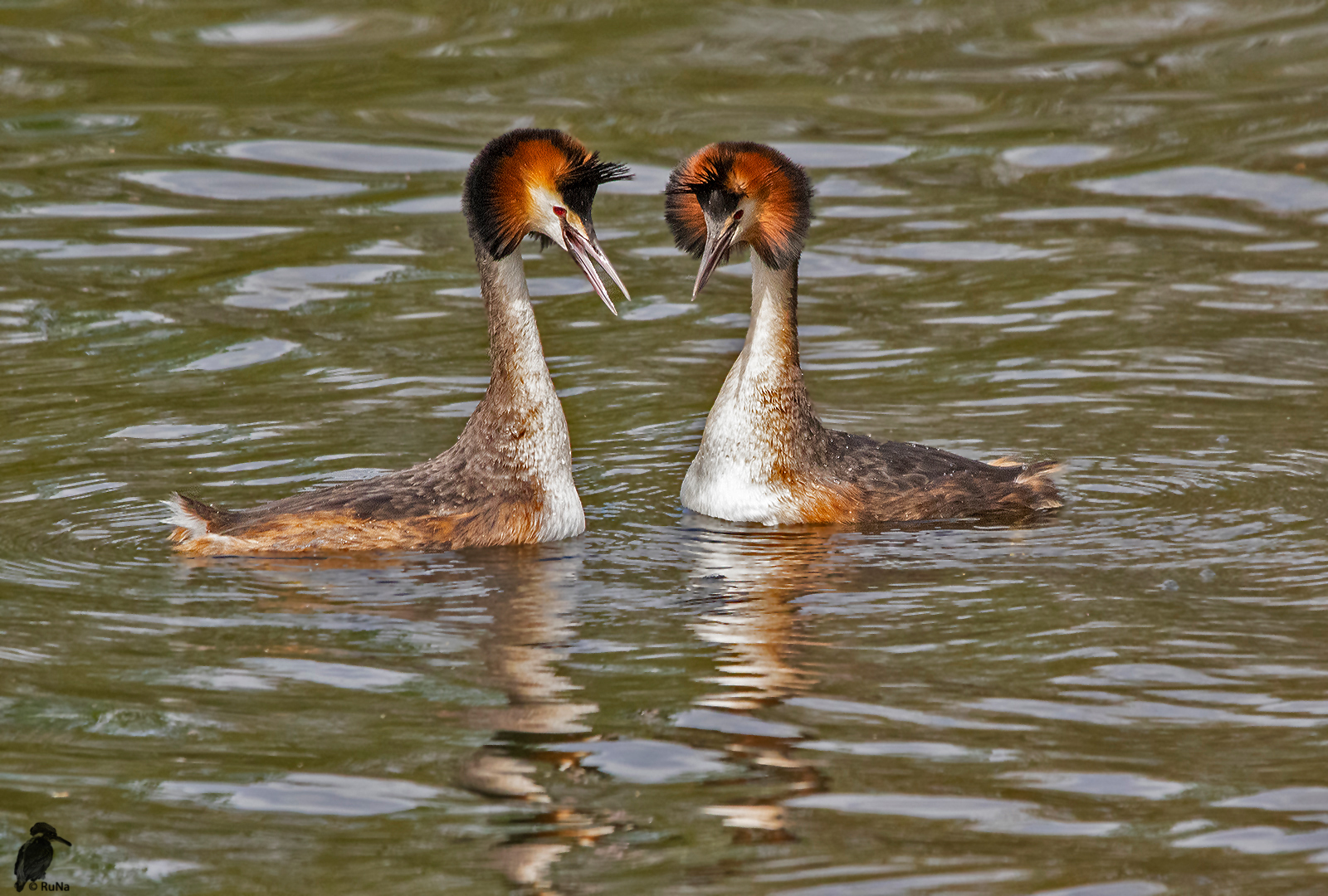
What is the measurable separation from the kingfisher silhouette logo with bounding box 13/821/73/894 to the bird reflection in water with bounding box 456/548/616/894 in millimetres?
1342

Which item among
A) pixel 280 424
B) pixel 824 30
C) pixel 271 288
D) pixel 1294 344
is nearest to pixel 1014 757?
pixel 280 424

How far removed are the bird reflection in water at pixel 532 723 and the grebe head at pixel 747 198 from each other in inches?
80.9

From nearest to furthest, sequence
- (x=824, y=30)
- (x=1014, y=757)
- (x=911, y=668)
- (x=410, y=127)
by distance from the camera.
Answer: (x=1014, y=757)
(x=911, y=668)
(x=410, y=127)
(x=824, y=30)

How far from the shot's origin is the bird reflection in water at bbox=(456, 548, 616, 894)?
619cm

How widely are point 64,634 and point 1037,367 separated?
7.04 meters

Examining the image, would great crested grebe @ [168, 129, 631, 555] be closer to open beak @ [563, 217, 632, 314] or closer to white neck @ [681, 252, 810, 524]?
open beak @ [563, 217, 632, 314]

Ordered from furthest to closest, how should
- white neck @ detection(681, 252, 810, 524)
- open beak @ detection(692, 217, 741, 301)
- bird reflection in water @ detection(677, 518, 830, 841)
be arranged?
white neck @ detection(681, 252, 810, 524) < open beak @ detection(692, 217, 741, 301) < bird reflection in water @ detection(677, 518, 830, 841)

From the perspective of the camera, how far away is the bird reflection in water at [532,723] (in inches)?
244

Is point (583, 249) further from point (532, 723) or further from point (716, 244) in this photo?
point (532, 723)

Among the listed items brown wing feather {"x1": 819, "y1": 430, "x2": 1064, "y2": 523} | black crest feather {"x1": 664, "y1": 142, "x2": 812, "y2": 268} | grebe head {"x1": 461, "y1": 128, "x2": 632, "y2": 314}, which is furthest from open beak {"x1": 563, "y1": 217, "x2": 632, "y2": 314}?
brown wing feather {"x1": 819, "y1": 430, "x2": 1064, "y2": 523}

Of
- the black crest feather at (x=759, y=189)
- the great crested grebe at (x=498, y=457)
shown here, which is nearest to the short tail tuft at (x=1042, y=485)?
the black crest feather at (x=759, y=189)

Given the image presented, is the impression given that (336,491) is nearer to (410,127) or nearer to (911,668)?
(911,668)

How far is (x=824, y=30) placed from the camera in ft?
67.6

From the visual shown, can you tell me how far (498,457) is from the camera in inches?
382
